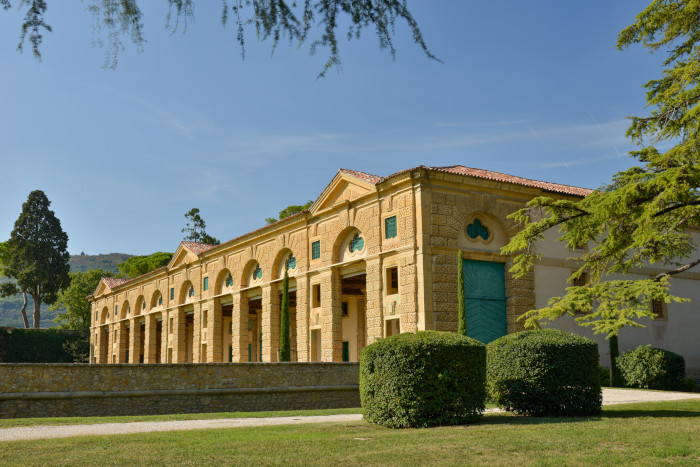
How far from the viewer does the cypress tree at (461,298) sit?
23.7m

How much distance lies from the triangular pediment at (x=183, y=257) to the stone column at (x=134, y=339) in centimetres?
1018

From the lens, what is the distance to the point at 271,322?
33781mm

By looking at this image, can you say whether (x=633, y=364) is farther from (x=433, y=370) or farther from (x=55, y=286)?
(x=55, y=286)

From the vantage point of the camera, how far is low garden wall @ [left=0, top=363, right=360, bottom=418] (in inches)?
722

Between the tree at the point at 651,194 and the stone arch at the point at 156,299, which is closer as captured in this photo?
the tree at the point at 651,194

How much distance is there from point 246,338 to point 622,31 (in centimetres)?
2471

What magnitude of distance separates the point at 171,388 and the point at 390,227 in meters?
11.0

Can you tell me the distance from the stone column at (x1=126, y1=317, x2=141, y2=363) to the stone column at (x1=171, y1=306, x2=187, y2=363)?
9.95 m

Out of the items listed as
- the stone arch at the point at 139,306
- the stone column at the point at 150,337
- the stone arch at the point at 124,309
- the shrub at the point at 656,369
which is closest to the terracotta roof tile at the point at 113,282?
the stone arch at the point at 124,309

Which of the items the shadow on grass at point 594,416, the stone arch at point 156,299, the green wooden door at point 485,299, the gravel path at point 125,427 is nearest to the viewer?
the shadow on grass at point 594,416

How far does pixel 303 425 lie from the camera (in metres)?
13.4

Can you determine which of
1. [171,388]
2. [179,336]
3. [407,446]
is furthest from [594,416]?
[179,336]

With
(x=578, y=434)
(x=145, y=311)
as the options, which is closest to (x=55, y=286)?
(x=145, y=311)

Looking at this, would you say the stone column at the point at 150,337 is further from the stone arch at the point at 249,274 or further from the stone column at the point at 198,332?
the stone arch at the point at 249,274
